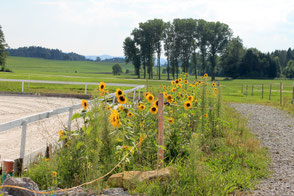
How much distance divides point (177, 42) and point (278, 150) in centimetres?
6625

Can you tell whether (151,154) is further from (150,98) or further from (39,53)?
(39,53)

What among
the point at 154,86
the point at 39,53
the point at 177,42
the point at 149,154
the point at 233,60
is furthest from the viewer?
the point at 39,53

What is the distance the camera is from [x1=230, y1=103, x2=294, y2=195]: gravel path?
507cm

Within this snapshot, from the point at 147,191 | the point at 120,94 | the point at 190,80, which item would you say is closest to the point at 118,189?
the point at 147,191

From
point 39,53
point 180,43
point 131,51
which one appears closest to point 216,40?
point 180,43

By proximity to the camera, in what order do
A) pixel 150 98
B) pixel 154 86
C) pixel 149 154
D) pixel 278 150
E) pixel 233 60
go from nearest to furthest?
pixel 149 154 → pixel 150 98 → pixel 278 150 → pixel 154 86 → pixel 233 60

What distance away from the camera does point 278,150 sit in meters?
7.74

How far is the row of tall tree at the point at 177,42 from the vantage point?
72.2 m

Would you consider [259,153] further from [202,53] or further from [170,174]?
[202,53]

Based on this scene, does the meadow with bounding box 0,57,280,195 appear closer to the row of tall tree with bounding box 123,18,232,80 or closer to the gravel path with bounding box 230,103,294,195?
the gravel path with bounding box 230,103,294,195

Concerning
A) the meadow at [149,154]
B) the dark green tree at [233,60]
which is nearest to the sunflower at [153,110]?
the meadow at [149,154]

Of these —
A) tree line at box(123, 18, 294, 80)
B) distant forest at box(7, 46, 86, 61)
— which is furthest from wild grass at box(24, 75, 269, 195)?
distant forest at box(7, 46, 86, 61)

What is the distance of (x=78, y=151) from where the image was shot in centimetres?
443

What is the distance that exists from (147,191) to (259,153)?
151 inches
